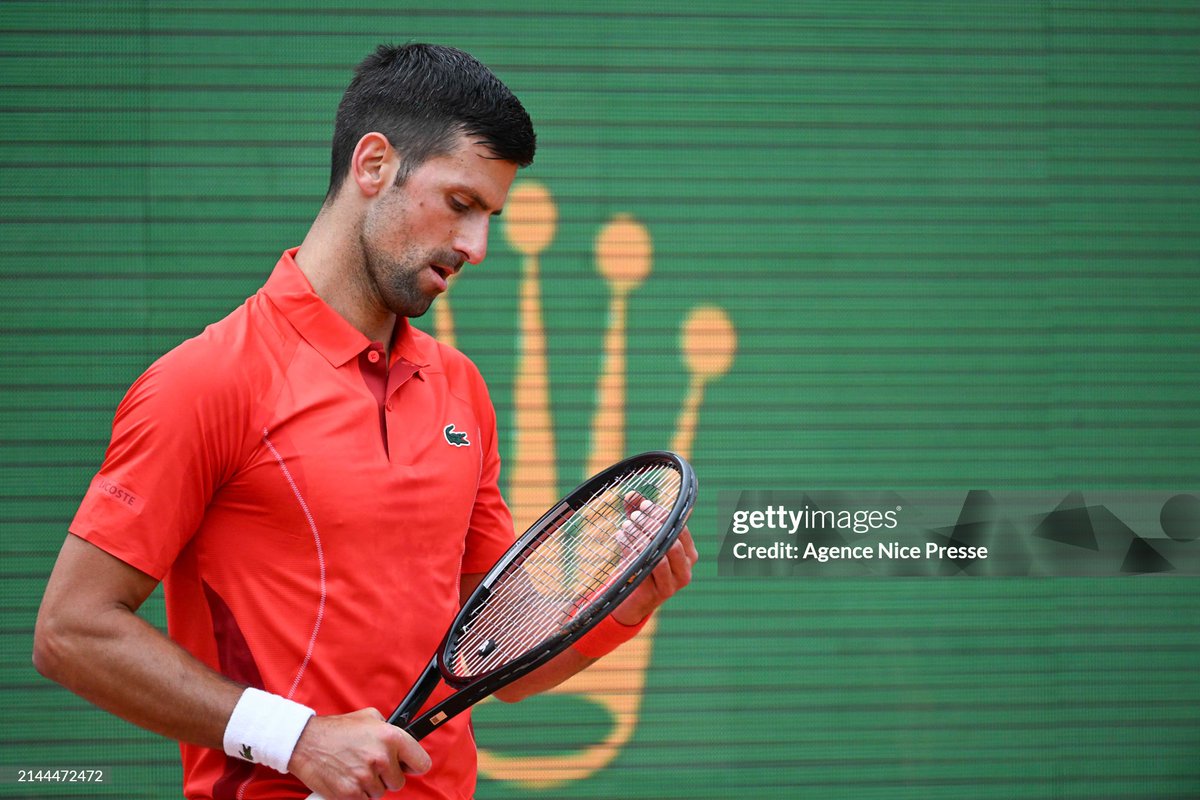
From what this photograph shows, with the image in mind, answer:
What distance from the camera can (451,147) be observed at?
6.15ft

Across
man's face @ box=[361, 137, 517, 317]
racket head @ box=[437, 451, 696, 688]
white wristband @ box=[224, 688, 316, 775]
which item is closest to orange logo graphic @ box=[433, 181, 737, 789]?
racket head @ box=[437, 451, 696, 688]

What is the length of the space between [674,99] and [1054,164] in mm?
1390

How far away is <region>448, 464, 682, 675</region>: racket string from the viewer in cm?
191

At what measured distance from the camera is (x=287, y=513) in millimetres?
→ 1706

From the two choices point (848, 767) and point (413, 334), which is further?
point (848, 767)

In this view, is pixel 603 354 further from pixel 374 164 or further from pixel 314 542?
pixel 314 542

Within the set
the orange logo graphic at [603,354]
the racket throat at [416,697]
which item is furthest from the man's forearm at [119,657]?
the orange logo graphic at [603,354]

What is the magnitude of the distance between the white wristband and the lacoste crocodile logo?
1.74ft

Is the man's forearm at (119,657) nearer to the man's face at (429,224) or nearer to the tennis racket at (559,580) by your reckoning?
the tennis racket at (559,580)

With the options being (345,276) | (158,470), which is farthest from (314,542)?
(345,276)

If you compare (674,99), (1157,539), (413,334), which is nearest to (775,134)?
(674,99)

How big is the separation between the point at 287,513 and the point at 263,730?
0.31 m

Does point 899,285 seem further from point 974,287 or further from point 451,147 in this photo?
point 451,147

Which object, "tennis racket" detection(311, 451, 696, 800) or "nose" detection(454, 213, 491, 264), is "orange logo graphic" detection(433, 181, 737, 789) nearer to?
"tennis racket" detection(311, 451, 696, 800)
